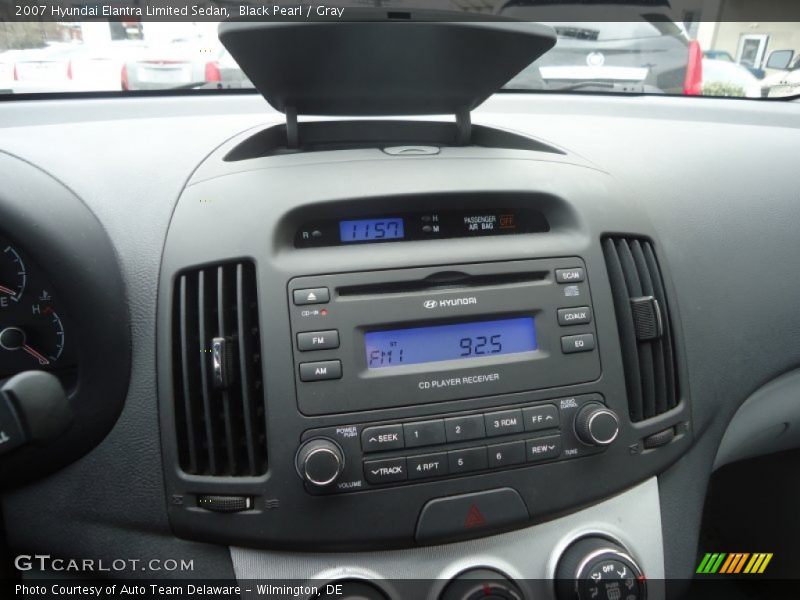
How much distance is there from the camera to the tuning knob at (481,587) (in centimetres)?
127

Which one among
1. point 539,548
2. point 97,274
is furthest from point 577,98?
point 97,274

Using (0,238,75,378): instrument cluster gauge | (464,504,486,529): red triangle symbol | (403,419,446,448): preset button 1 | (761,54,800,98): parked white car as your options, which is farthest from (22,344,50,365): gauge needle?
(761,54,800,98): parked white car

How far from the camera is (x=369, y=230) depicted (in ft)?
4.50

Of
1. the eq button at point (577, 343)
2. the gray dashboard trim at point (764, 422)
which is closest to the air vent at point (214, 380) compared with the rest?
the eq button at point (577, 343)

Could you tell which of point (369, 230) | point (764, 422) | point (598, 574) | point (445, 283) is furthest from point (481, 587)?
point (764, 422)

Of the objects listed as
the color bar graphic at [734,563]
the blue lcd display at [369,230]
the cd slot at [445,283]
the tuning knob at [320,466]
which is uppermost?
the blue lcd display at [369,230]

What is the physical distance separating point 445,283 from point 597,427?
44cm

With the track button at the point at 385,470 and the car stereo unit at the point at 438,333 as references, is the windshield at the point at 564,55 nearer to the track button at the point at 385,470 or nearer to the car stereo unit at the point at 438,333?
the car stereo unit at the point at 438,333

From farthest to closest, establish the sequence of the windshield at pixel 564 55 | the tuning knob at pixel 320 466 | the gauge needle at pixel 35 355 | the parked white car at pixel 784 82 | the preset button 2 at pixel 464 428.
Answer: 1. the parked white car at pixel 784 82
2. the windshield at pixel 564 55
3. the gauge needle at pixel 35 355
4. the preset button 2 at pixel 464 428
5. the tuning knob at pixel 320 466

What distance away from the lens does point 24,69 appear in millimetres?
1755

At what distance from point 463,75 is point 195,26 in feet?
2.57

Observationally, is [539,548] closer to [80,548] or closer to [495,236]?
[495,236]

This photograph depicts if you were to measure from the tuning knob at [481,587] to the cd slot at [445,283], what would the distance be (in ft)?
1.98

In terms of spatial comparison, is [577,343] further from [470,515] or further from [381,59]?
[381,59]
